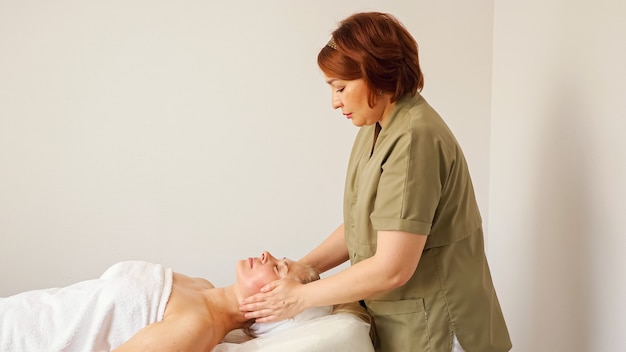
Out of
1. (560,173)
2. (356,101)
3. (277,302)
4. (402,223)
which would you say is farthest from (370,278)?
(560,173)

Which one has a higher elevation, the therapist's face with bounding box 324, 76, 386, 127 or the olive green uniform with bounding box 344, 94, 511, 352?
the therapist's face with bounding box 324, 76, 386, 127

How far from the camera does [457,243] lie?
1.86m

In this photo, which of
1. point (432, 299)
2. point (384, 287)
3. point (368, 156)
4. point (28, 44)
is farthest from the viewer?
point (28, 44)

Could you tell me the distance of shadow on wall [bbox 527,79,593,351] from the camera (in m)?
2.16

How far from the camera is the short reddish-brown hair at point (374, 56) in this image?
1.77 metres

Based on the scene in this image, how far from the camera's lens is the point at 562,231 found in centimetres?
230

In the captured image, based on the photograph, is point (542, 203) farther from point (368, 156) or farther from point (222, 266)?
point (222, 266)

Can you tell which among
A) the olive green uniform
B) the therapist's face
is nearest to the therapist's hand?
the olive green uniform

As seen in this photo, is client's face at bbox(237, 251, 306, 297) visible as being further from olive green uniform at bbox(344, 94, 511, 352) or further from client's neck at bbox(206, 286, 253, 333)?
olive green uniform at bbox(344, 94, 511, 352)

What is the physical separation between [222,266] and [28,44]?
1.21m

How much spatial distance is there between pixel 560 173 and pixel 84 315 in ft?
5.12

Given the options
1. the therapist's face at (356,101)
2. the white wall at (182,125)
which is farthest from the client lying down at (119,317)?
the white wall at (182,125)

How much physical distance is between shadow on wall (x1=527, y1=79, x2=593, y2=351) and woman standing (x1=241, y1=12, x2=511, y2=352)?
0.39m

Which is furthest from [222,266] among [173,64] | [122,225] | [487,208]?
[487,208]
